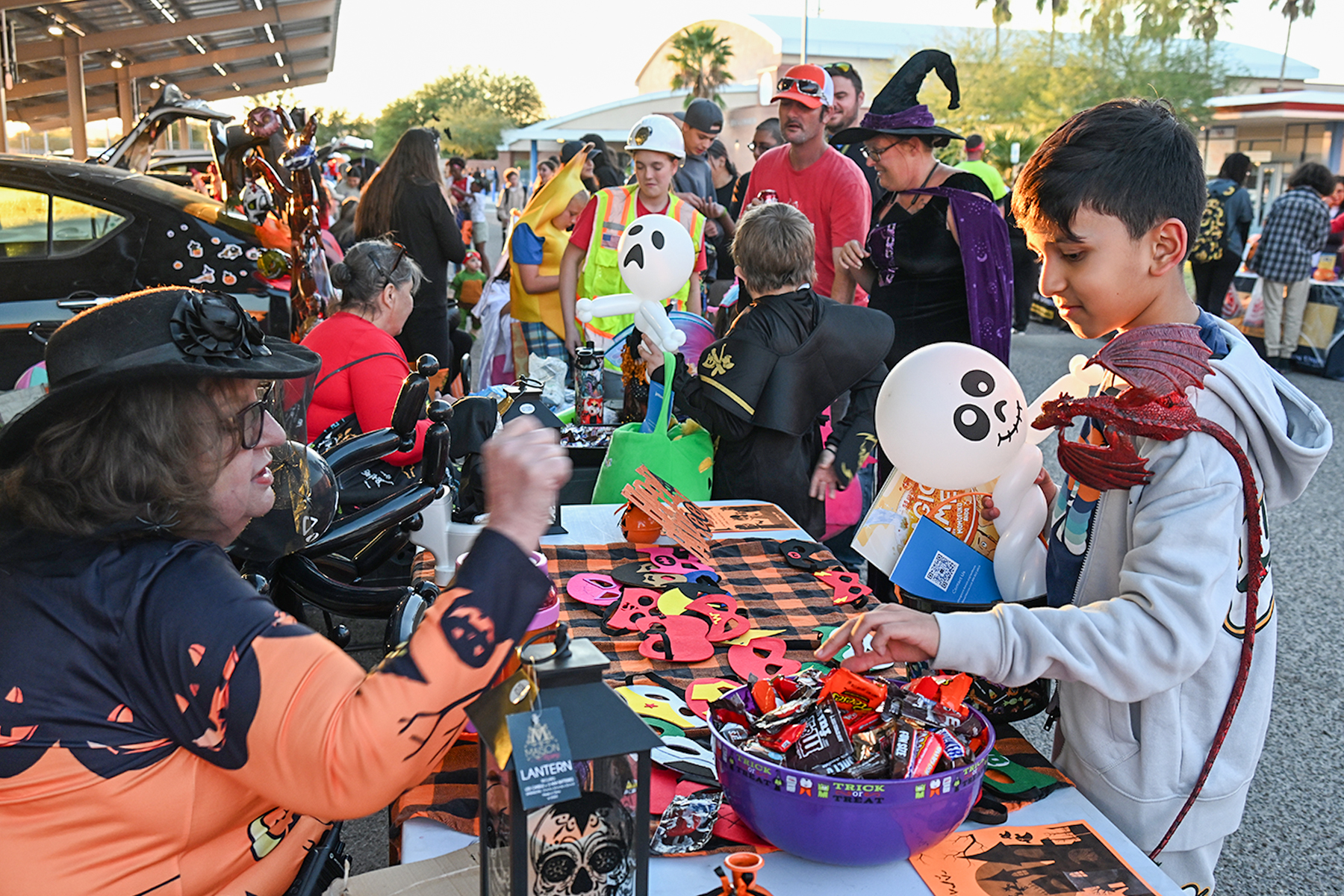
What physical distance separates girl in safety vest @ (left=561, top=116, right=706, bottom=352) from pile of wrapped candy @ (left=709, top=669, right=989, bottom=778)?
9.53 ft

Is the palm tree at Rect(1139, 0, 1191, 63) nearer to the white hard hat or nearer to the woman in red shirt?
the white hard hat

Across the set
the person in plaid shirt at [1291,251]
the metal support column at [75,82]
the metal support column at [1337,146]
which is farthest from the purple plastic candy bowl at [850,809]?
the metal support column at [1337,146]

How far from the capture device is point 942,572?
1688mm

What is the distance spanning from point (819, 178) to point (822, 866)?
3.48 metres

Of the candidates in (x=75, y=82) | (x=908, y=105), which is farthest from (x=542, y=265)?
(x=75, y=82)

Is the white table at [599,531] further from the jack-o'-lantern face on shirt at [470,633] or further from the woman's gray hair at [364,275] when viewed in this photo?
the jack-o'-lantern face on shirt at [470,633]

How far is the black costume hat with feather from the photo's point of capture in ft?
10.5

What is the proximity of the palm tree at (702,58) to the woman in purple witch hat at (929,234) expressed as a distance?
3235cm

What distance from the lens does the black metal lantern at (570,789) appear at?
98 cm

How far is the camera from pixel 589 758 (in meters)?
0.98

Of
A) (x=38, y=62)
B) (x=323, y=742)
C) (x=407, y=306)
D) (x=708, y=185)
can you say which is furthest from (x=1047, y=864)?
(x=38, y=62)

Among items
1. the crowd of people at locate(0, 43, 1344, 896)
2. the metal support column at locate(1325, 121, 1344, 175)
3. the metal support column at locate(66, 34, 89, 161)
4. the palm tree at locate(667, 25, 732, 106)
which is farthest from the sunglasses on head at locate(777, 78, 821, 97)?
the palm tree at locate(667, 25, 732, 106)

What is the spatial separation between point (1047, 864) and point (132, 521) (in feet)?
3.82

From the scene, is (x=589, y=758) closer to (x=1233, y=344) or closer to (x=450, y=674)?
(x=450, y=674)
